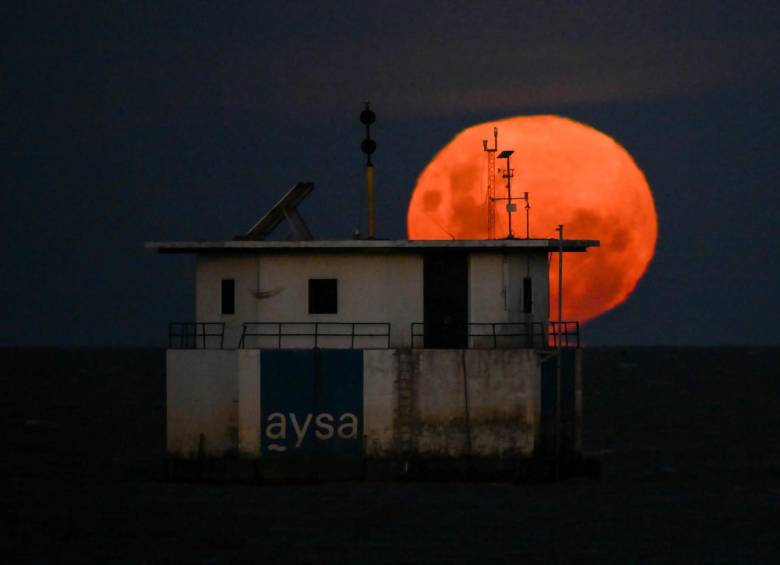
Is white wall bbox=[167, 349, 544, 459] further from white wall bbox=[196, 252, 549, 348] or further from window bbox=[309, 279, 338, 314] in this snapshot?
window bbox=[309, 279, 338, 314]

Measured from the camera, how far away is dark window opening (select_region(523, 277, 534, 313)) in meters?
47.8

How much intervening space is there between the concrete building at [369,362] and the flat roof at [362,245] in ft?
0.16

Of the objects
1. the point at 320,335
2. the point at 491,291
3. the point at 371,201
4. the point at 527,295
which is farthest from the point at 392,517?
the point at 371,201

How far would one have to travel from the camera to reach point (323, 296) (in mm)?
47250

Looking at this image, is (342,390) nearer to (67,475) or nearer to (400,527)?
(400,527)

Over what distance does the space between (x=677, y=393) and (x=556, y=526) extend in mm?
94036

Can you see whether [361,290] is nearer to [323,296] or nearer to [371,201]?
[323,296]

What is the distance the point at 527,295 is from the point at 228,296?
902 cm

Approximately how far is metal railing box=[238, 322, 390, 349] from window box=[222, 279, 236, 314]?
2.91ft

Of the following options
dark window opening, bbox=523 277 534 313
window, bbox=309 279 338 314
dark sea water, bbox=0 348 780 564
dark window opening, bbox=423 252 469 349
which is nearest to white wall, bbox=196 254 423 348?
window, bbox=309 279 338 314

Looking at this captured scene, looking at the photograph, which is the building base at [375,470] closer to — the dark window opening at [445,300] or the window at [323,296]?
the dark window opening at [445,300]

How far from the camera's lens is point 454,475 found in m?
45.2

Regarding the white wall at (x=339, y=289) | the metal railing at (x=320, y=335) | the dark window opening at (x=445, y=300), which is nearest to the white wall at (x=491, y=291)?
the dark window opening at (x=445, y=300)

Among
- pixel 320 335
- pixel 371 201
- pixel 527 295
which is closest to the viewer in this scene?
pixel 320 335
